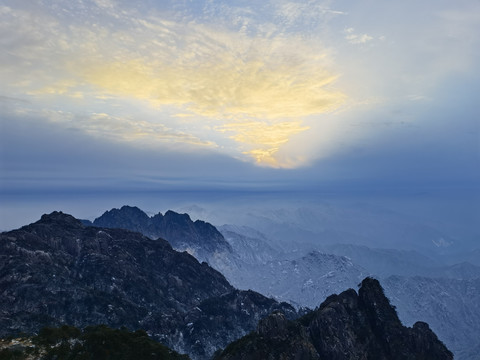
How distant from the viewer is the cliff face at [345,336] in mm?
145875

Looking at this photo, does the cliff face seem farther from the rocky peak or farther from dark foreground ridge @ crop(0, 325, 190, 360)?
dark foreground ridge @ crop(0, 325, 190, 360)

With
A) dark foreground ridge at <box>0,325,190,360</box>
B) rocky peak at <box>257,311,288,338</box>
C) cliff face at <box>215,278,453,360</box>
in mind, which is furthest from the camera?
rocky peak at <box>257,311,288,338</box>

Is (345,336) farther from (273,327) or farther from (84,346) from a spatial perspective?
(84,346)

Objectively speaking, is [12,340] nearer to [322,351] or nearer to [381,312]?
[322,351]

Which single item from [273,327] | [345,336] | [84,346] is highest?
[84,346]

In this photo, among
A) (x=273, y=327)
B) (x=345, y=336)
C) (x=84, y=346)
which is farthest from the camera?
(x=345, y=336)

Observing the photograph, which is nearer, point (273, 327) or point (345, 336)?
point (273, 327)

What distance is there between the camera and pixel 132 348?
11688 centimetres

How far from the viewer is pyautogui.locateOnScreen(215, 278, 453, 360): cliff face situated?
146m

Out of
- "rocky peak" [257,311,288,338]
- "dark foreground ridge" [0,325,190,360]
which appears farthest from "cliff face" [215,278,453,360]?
"dark foreground ridge" [0,325,190,360]

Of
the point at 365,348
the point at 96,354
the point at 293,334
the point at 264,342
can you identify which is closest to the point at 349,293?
the point at 365,348

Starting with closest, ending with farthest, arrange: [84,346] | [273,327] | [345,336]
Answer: [84,346] < [273,327] < [345,336]

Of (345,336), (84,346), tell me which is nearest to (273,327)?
(345,336)

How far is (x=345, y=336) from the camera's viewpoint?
164875 mm
